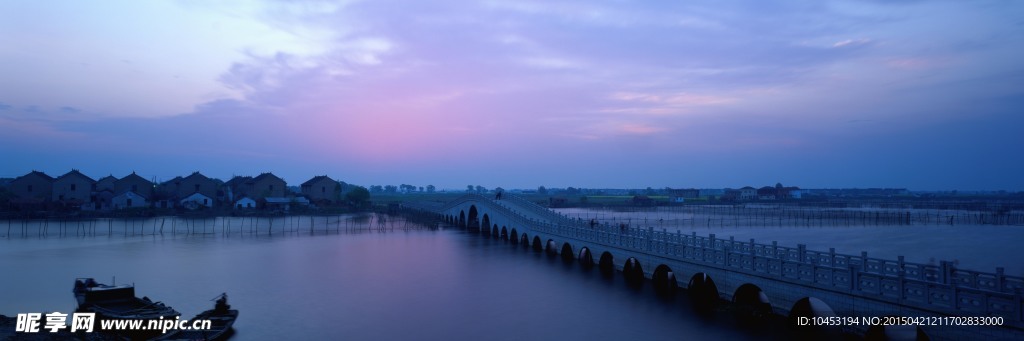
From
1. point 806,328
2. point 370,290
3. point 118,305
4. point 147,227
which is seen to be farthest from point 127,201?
point 806,328

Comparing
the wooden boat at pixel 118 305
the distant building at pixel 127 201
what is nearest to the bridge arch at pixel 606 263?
the wooden boat at pixel 118 305

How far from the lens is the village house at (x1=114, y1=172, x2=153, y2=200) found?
299 feet

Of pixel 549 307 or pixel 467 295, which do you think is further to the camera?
pixel 467 295

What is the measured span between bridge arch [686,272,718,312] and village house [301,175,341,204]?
90805 millimetres

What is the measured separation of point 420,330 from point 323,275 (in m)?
14.3

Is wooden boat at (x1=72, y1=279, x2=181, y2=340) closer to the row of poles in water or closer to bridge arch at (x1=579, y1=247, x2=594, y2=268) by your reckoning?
bridge arch at (x1=579, y1=247, x2=594, y2=268)

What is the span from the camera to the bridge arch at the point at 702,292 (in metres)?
23.4

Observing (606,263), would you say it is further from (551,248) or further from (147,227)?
(147,227)

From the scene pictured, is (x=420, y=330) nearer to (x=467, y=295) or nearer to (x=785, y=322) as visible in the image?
(x=467, y=295)

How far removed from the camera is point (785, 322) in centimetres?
1891

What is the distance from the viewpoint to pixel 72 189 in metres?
86.0

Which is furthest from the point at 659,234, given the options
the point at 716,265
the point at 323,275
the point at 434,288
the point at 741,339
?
the point at 323,275

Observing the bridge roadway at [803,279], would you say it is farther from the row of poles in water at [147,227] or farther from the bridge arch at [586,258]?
the row of poles in water at [147,227]

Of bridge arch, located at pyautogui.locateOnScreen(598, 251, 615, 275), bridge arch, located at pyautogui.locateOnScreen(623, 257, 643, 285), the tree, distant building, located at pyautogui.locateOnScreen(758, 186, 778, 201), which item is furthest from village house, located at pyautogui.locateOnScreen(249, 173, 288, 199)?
distant building, located at pyautogui.locateOnScreen(758, 186, 778, 201)
